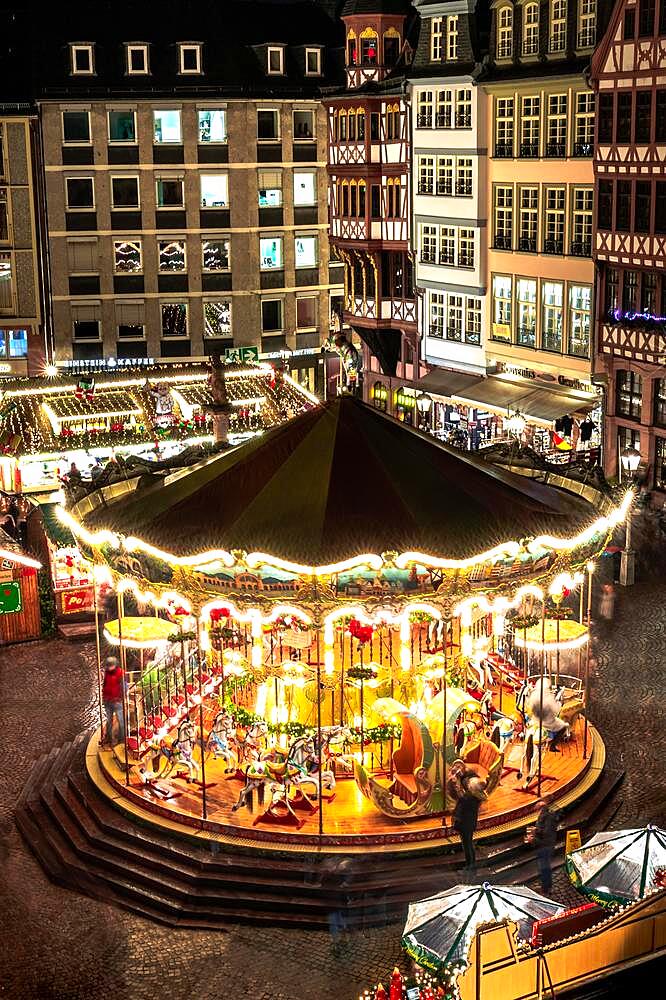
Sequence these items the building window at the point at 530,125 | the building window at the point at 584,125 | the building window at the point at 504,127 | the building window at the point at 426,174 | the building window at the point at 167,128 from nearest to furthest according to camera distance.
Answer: the building window at the point at 584,125, the building window at the point at 530,125, the building window at the point at 504,127, the building window at the point at 426,174, the building window at the point at 167,128

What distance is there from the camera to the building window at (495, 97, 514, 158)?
4612 cm

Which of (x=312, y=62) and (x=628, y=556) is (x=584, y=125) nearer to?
(x=628, y=556)

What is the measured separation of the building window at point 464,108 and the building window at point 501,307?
5106 mm

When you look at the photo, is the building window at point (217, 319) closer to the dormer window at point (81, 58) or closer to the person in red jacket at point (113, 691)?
the dormer window at point (81, 58)

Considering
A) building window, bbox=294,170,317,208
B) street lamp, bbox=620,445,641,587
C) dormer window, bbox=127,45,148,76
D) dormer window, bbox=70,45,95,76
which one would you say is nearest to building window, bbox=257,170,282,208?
building window, bbox=294,170,317,208

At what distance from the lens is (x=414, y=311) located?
5212cm

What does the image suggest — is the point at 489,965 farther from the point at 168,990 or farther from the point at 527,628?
the point at 527,628

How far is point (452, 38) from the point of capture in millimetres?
48250

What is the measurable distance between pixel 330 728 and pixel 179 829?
280 centimetres

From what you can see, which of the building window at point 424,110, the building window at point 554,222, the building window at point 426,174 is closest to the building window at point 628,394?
the building window at point 554,222

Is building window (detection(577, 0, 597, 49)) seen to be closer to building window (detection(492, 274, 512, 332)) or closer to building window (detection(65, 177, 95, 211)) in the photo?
building window (detection(492, 274, 512, 332))

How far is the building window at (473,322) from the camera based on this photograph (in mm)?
48688

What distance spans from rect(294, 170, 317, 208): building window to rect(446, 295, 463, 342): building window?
40.8 feet

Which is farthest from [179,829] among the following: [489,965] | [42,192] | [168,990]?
[42,192]
